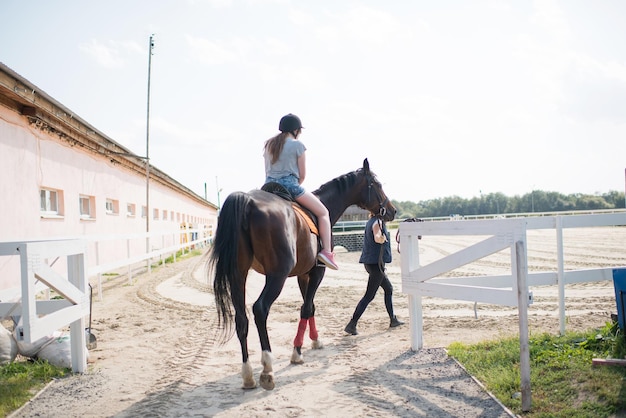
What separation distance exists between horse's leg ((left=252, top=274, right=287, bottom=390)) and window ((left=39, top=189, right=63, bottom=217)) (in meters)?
Answer: 9.18

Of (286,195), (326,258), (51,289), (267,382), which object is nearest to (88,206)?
(51,289)

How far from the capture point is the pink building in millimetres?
9797

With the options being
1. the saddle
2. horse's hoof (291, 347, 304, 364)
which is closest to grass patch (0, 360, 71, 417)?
horse's hoof (291, 347, 304, 364)

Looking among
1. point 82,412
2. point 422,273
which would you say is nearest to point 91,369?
point 82,412

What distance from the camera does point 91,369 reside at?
16.7ft

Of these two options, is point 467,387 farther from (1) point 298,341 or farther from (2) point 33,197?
(2) point 33,197

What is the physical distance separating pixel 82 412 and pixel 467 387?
3.21 meters

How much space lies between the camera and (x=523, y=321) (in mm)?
3740

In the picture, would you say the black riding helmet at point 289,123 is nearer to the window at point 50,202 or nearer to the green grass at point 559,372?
the green grass at point 559,372

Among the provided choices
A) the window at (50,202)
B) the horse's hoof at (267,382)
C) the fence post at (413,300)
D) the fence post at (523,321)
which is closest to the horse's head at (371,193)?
the fence post at (413,300)

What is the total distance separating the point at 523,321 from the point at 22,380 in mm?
4495

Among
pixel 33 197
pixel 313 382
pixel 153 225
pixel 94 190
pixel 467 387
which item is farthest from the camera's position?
pixel 153 225

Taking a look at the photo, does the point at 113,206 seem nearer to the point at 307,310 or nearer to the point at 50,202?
the point at 50,202

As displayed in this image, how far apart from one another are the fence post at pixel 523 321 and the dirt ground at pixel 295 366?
0.24m
